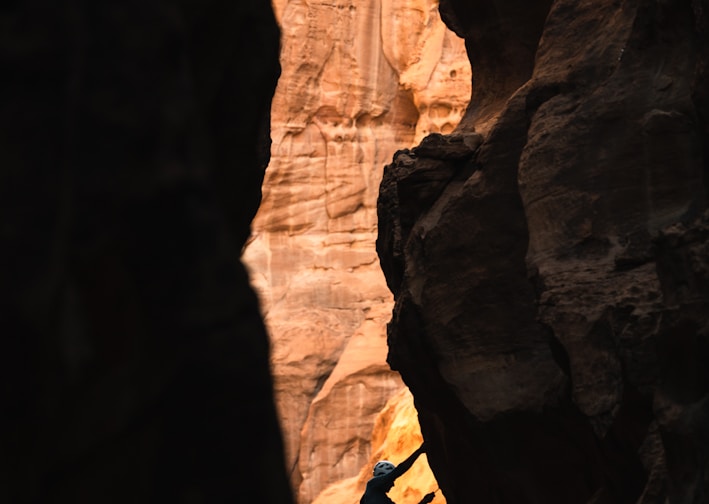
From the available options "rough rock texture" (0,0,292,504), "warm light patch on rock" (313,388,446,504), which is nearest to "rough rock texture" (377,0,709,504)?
"rough rock texture" (0,0,292,504)

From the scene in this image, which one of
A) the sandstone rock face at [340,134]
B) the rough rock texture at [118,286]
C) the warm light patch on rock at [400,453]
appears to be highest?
the sandstone rock face at [340,134]

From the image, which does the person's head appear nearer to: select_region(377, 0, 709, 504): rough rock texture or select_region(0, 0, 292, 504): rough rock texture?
select_region(377, 0, 709, 504): rough rock texture

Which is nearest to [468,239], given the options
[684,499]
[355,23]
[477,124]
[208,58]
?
[477,124]

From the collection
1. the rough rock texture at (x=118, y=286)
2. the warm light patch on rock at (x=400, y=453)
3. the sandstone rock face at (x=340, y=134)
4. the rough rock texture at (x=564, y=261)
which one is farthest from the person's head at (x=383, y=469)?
the sandstone rock face at (x=340, y=134)

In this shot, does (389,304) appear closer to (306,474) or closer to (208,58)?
(306,474)

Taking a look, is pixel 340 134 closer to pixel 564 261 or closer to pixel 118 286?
pixel 564 261

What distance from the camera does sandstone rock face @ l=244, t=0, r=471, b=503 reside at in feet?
86.3

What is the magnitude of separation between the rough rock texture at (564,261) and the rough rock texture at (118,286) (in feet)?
15.3

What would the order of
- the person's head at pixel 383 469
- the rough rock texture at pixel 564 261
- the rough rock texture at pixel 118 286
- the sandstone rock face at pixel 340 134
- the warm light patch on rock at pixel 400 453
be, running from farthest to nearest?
1. the sandstone rock face at pixel 340 134
2. the warm light patch on rock at pixel 400 453
3. the person's head at pixel 383 469
4. the rough rock texture at pixel 564 261
5. the rough rock texture at pixel 118 286

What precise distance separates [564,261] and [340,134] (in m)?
18.7

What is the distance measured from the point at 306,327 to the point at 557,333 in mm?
17624

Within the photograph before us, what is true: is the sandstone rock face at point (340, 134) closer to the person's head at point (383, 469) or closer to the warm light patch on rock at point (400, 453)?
the warm light patch on rock at point (400, 453)

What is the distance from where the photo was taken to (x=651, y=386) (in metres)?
7.85

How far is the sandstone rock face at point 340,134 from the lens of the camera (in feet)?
86.3
